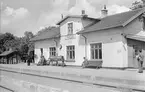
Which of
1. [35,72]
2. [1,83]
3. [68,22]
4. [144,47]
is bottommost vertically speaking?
[1,83]

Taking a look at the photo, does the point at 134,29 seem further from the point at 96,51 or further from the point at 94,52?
the point at 94,52

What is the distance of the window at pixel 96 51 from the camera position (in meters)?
16.9

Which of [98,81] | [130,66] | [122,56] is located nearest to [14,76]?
[98,81]

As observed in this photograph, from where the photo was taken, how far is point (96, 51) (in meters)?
17.3

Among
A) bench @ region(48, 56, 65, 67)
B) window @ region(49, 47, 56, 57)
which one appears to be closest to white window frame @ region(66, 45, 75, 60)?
bench @ region(48, 56, 65, 67)

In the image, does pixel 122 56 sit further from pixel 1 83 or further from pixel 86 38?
pixel 1 83

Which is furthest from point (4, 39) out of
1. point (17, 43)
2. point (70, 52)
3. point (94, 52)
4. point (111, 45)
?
point (111, 45)

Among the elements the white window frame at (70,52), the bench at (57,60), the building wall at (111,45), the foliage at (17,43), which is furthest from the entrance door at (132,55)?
the foliage at (17,43)

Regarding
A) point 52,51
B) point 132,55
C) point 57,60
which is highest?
point 52,51

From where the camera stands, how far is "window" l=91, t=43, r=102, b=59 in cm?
1694

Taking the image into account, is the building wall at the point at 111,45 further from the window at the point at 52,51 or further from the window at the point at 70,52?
the window at the point at 52,51

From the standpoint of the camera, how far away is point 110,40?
15.7 metres

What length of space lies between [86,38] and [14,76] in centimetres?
1105

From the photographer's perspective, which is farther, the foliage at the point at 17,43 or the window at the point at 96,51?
the foliage at the point at 17,43
